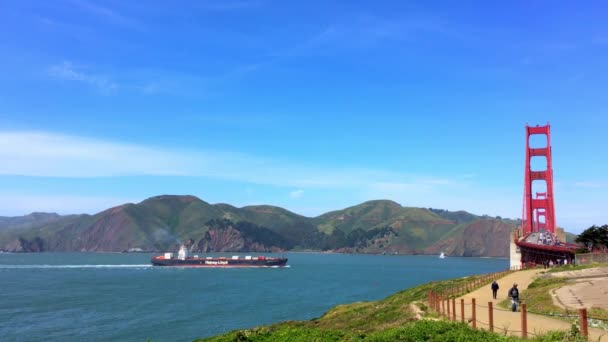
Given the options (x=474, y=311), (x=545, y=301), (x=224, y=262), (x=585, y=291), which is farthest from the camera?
(x=224, y=262)

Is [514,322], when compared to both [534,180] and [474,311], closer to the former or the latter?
[474,311]

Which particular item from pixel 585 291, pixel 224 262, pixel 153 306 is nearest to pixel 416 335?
pixel 585 291

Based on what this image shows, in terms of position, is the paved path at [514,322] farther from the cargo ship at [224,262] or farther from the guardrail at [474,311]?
the cargo ship at [224,262]

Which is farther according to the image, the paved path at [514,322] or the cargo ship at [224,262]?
the cargo ship at [224,262]

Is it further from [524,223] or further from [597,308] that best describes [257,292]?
[597,308]

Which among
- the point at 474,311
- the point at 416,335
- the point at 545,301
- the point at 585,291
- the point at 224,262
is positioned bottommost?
the point at 224,262

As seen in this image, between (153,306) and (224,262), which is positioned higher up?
(153,306)

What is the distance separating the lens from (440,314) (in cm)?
2142

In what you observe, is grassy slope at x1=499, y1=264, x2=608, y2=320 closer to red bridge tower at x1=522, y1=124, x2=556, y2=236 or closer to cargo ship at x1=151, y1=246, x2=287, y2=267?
red bridge tower at x1=522, y1=124, x2=556, y2=236

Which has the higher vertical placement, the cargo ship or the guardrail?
the guardrail

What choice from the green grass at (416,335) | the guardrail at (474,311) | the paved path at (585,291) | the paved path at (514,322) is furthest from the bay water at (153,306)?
the green grass at (416,335)

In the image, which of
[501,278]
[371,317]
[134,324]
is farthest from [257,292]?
[371,317]

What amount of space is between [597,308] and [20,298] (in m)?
78.4

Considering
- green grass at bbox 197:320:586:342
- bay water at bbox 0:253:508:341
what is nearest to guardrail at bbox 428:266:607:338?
Result: green grass at bbox 197:320:586:342
